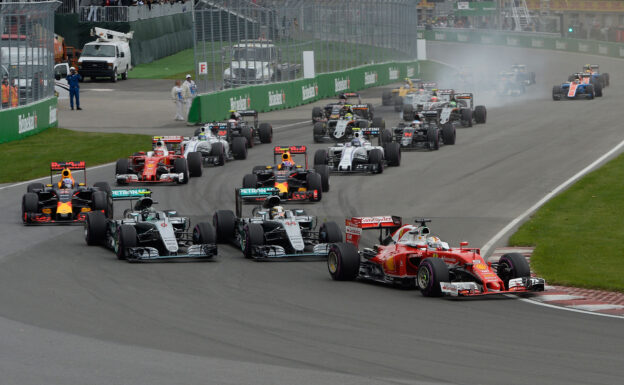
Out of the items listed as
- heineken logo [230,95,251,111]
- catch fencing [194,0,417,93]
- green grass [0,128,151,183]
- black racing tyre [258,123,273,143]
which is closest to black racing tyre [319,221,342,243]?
green grass [0,128,151,183]

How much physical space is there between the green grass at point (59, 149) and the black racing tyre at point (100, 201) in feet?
29.1

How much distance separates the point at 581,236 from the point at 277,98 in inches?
1341

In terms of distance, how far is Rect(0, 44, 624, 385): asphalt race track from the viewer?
1347cm

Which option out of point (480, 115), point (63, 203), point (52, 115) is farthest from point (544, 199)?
point (52, 115)

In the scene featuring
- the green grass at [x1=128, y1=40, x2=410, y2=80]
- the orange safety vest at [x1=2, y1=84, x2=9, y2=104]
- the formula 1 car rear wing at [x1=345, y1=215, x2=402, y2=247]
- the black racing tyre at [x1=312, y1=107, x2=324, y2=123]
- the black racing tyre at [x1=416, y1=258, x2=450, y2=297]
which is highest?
the green grass at [x1=128, y1=40, x2=410, y2=80]

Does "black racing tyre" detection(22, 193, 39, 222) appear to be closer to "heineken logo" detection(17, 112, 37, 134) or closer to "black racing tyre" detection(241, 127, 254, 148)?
"black racing tyre" detection(241, 127, 254, 148)

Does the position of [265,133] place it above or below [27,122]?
below

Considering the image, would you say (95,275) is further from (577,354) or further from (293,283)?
(577,354)

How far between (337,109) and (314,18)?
19944 mm

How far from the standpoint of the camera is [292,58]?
59219mm

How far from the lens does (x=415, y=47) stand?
8212 cm

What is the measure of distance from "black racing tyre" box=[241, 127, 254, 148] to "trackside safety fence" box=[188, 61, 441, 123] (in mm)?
8099

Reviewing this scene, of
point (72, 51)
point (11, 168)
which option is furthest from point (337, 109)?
point (72, 51)

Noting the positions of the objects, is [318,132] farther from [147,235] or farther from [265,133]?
[147,235]
